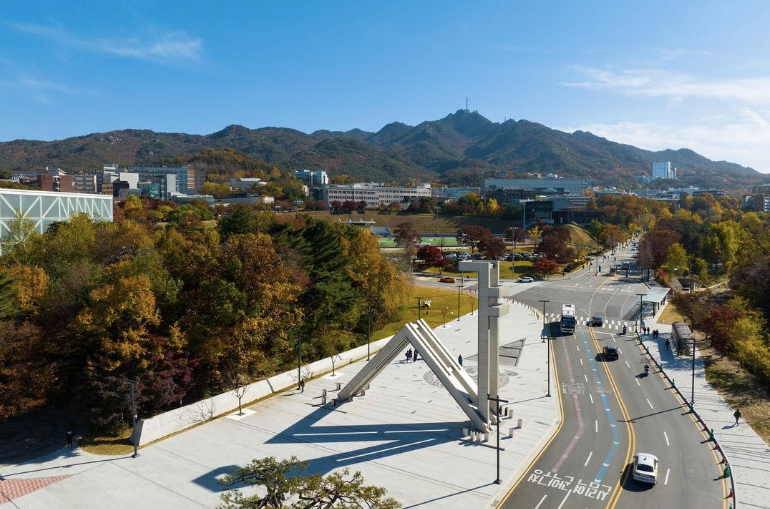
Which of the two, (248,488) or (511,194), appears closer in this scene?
(248,488)

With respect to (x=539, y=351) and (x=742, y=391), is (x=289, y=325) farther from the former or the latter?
(x=742, y=391)

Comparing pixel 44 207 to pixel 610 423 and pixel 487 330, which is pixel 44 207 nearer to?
pixel 487 330

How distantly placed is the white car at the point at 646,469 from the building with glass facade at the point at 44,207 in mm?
58144

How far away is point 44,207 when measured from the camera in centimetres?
5506

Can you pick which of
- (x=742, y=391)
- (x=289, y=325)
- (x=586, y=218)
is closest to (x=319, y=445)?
(x=289, y=325)

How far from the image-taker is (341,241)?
53.8 m

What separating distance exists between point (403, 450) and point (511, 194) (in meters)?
170

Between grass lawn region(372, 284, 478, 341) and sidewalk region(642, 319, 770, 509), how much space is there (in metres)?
23.5

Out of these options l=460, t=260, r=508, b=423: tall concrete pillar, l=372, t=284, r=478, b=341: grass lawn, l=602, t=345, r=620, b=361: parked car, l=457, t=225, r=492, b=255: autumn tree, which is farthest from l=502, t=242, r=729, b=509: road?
l=457, t=225, r=492, b=255: autumn tree

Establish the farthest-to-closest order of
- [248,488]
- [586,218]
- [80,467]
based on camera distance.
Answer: [586,218] < [80,467] < [248,488]

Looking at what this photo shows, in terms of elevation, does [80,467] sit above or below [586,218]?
below

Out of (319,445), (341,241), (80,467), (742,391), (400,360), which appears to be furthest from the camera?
(341,241)

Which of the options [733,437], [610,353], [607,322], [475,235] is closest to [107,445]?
[733,437]

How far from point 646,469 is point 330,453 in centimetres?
1492
